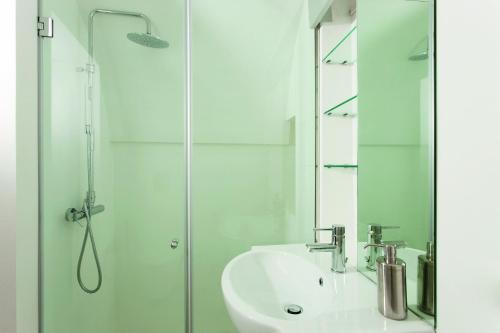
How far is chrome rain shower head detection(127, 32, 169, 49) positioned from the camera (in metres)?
1.26

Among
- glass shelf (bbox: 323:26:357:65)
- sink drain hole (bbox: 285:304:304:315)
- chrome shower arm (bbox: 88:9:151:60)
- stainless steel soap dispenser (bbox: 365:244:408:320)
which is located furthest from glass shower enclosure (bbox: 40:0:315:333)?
stainless steel soap dispenser (bbox: 365:244:408:320)

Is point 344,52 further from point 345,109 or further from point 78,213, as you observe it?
point 78,213

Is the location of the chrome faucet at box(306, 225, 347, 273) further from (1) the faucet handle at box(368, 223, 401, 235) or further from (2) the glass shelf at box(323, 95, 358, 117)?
(2) the glass shelf at box(323, 95, 358, 117)

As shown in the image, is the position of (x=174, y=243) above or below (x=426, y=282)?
below

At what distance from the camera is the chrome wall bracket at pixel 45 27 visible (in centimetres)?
111

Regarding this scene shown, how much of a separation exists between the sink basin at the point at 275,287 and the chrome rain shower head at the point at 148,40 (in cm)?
107

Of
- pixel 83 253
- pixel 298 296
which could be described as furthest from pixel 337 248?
pixel 83 253

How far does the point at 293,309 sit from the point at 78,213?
3.54ft

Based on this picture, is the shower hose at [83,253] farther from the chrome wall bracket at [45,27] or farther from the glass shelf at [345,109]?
the glass shelf at [345,109]

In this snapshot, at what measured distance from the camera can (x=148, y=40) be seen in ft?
4.17

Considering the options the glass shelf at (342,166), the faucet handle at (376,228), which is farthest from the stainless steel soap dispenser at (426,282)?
the glass shelf at (342,166)
